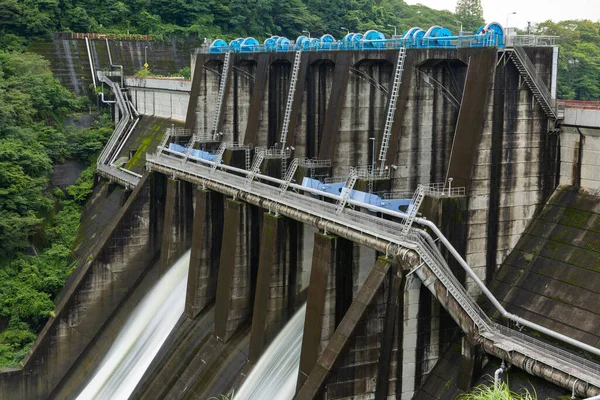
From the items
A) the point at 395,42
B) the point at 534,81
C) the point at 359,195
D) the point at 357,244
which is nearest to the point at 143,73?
the point at 395,42

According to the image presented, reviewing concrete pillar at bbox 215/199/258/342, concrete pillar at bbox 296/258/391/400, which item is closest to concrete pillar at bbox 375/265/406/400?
concrete pillar at bbox 296/258/391/400

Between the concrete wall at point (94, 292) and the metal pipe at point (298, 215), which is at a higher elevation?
the metal pipe at point (298, 215)

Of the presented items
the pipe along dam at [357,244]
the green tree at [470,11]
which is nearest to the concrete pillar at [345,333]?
the pipe along dam at [357,244]

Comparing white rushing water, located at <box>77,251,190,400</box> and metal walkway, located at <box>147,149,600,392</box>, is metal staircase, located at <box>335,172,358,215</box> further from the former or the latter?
white rushing water, located at <box>77,251,190,400</box>

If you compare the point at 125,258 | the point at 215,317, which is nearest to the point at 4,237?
the point at 125,258

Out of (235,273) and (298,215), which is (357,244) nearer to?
(298,215)

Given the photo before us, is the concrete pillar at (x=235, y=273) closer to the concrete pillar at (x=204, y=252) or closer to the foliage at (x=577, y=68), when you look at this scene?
the concrete pillar at (x=204, y=252)
